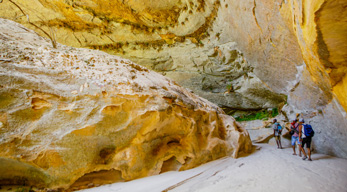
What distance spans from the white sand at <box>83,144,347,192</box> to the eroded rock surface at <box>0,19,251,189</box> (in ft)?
1.24

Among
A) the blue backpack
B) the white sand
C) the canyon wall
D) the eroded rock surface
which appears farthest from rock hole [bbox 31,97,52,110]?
the blue backpack

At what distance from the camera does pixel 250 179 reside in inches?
123

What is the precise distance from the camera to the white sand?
111 inches

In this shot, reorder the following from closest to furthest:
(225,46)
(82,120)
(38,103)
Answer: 1. (38,103)
2. (82,120)
3. (225,46)

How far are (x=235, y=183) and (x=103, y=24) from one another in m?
10.3

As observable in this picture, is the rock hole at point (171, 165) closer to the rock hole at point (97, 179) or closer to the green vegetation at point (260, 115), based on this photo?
the rock hole at point (97, 179)

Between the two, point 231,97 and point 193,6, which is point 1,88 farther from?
point 231,97

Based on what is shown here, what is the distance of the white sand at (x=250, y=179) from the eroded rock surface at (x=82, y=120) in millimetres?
378

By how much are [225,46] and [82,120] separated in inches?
325

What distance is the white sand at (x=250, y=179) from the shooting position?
9.25 ft

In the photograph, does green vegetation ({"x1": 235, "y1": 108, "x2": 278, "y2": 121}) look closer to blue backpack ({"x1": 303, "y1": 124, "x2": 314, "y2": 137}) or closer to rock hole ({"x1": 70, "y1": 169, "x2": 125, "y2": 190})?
blue backpack ({"x1": 303, "y1": 124, "x2": 314, "y2": 137})

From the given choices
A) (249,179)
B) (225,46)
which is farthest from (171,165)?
(225,46)

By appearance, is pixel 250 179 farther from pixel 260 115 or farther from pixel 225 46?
pixel 260 115

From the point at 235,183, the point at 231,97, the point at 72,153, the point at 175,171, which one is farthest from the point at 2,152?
the point at 231,97
